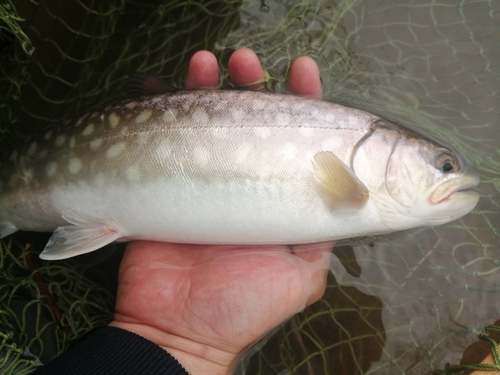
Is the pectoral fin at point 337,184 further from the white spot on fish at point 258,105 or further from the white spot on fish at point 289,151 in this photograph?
the white spot on fish at point 258,105

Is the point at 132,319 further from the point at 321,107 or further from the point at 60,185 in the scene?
the point at 321,107

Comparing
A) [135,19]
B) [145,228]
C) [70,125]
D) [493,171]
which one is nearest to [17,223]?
[70,125]

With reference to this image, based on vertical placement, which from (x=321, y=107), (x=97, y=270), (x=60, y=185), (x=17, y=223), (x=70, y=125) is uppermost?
(x=321, y=107)

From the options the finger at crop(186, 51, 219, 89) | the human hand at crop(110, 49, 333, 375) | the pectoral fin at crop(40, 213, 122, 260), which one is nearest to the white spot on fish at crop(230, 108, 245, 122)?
the finger at crop(186, 51, 219, 89)

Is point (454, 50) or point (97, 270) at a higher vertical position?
point (454, 50)

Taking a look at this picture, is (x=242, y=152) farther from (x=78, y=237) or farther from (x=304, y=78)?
(x=78, y=237)

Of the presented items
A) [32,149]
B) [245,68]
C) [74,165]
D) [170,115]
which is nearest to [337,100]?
[245,68]
